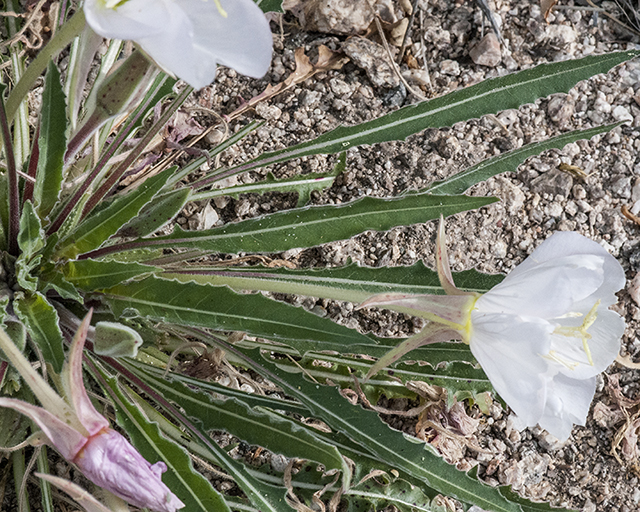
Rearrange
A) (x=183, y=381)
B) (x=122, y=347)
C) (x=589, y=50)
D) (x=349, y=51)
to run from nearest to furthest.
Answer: (x=122, y=347)
(x=183, y=381)
(x=349, y=51)
(x=589, y=50)

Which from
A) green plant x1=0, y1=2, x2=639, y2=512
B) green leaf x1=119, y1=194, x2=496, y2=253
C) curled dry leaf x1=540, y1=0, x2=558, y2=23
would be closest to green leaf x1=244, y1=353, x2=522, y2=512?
green plant x1=0, y1=2, x2=639, y2=512

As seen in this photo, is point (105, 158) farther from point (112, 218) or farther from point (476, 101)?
point (476, 101)

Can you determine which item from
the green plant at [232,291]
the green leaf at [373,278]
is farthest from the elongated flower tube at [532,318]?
the green leaf at [373,278]

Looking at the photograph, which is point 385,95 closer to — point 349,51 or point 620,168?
point 349,51

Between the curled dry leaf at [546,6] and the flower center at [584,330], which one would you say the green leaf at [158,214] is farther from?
the curled dry leaf at [546,6]

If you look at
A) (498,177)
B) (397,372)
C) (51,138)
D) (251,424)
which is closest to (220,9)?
(51,138)

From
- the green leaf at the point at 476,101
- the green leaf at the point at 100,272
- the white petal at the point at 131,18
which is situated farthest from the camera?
the green leaf at the point at 476,101

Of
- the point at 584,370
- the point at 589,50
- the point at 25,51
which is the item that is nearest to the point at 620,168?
the point at 589,50
